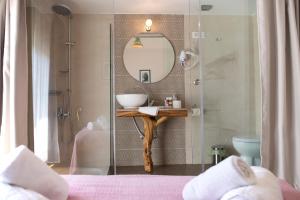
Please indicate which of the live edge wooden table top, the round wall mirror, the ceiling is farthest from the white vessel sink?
the ceiling

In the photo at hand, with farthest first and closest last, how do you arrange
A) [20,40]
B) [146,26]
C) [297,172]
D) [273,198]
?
[146,26] < [20,40] < [297,172] < [273,198]

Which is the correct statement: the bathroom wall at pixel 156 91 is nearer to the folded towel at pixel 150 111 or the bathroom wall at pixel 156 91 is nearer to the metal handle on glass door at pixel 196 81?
the metal handle on glass door at pixel 196 81

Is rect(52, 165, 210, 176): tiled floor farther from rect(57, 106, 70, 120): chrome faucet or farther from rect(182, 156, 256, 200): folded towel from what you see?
rect(182, 156, 256, 200): folded towel

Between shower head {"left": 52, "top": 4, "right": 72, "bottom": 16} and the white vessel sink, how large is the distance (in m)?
1.27

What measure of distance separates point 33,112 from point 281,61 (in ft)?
7.86

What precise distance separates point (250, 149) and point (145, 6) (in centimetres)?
223


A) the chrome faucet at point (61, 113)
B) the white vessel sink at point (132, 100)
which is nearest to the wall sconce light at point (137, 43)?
the white vessel sink at point (132, 100)

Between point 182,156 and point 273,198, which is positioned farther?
point 182,156

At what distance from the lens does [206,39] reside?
9.15 ft

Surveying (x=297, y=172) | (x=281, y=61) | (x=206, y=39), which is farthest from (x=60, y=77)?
(x=297, y=172)

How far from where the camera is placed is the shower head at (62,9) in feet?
9.81

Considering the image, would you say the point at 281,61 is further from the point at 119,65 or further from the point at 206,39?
the point at 119,65

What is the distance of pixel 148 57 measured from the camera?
3.54 meters

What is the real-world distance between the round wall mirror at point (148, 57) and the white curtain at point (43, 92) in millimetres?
1113
